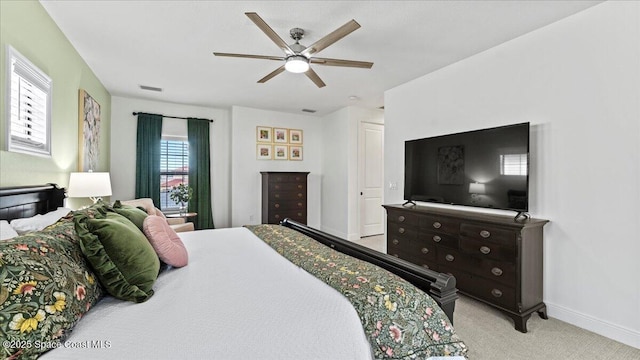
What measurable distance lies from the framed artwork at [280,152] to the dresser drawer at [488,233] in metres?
3.96

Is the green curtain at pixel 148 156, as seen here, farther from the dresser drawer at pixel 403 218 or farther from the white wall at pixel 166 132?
the dresser drawer at pixel 403 218

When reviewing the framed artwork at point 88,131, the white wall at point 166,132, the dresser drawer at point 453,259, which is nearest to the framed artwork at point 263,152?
the white wall at point 166,132

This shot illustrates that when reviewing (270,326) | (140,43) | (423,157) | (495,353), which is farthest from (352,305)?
(140,43)

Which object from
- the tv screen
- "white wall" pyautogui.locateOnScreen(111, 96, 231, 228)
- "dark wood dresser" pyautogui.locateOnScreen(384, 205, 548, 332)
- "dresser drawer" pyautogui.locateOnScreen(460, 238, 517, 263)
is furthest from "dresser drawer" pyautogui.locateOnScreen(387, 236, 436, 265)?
"white wall" pyautogui.locateOnScreen(111, 96, 231, 228)

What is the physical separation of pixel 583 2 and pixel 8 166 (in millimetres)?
4344

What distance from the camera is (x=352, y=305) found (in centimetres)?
115

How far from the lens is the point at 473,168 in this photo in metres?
2.90

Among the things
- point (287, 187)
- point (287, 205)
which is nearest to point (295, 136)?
point (287, 187)

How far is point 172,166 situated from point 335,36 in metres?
4.23

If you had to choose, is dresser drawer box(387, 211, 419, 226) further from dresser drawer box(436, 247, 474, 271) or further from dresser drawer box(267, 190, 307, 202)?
dresser drawer box(267, 190, 307, 202)

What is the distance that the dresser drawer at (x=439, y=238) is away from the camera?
2754 mm

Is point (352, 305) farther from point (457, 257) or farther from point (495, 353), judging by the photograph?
point (457, 257)

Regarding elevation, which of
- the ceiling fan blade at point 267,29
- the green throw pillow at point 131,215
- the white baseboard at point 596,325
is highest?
the ceiling fan blade at point 267,29

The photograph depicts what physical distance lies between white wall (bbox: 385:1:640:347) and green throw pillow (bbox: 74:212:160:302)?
312 cm
